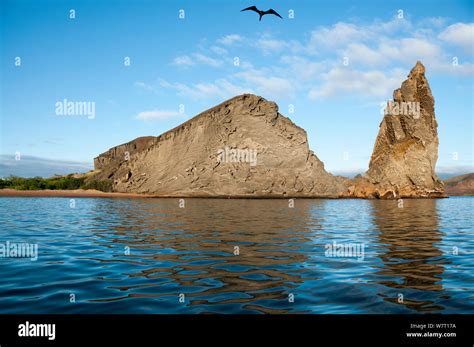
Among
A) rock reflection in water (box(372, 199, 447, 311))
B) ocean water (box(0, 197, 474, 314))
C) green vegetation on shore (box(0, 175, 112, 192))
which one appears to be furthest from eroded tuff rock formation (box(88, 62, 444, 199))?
ocean water (box(0, 197, 474, 314))

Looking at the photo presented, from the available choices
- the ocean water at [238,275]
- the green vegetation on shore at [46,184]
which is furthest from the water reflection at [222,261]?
the green vegetation on shore at [46,184]

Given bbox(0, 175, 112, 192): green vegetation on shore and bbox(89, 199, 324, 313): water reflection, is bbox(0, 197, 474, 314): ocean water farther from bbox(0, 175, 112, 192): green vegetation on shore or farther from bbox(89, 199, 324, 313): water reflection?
bbox(0, 175, 112, 192): green vegetation on shore

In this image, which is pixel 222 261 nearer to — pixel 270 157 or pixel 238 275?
pixel 238 275

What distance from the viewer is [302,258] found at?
40.0 feet

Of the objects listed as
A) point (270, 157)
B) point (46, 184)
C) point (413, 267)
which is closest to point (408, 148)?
point (270, 157)

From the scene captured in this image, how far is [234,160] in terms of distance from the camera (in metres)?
95.1

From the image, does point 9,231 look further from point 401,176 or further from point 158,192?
point 401,176

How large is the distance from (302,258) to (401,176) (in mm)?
90896

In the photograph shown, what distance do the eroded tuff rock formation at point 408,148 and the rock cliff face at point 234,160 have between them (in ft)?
33.3

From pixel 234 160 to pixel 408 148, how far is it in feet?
141

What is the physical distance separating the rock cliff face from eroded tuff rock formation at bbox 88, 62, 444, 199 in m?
0.24
